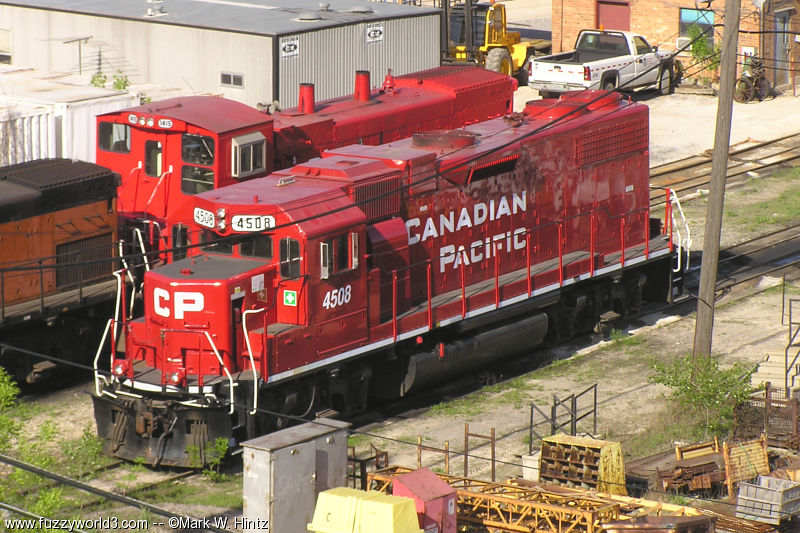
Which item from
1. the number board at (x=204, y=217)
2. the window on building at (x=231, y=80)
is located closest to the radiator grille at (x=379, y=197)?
the number board at (x=204, y=217)

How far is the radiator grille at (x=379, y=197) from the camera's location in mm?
19859

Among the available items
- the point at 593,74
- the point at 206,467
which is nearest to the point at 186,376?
the point at 206,467

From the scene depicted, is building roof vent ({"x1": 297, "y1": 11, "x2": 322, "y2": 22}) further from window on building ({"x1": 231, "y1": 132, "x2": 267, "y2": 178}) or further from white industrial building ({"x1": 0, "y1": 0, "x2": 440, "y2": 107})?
window on building ({"x1": 231, "y1": 132, "x2": 267, "y2": 178})

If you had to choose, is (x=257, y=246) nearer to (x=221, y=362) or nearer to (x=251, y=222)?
(x=251, y=222)

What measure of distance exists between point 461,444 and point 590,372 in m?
4.00

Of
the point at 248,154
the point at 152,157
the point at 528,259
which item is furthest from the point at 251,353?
the point at 528,259

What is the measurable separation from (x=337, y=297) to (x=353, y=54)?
662 inches

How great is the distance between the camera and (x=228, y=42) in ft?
108

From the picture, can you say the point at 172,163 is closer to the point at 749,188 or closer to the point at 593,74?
the point at 749,188

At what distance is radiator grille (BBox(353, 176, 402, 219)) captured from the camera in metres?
19.9

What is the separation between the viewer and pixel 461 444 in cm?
1953

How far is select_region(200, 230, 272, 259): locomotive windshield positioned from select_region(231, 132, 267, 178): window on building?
2.87 m

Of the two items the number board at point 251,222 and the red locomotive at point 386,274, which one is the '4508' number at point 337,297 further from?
the number board at point 251,222

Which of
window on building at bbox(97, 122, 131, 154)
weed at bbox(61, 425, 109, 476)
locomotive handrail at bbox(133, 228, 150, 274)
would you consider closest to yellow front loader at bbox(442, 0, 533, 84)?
window on building at bbox(97, 122, 131, 154)
